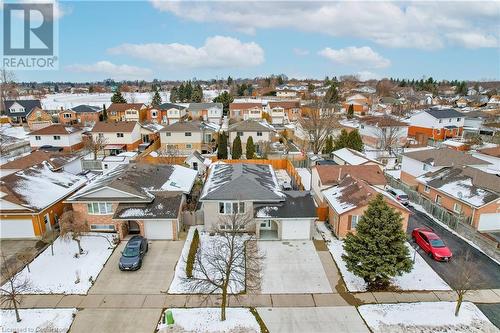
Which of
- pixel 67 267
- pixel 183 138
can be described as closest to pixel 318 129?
pixel 183 138

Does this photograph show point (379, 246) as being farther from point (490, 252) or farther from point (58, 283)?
point (58, 283)

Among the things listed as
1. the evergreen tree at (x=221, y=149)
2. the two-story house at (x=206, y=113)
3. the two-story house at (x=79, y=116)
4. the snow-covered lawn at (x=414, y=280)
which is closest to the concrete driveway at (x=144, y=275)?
the snow-covered lawn at (x=414, y=280)

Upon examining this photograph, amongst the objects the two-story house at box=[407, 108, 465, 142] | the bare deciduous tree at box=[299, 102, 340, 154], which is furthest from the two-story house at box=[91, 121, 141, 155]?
the two-story house at box=[407, 108, 465, 142]

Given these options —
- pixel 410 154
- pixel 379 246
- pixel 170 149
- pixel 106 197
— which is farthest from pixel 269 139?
pixel 379 246

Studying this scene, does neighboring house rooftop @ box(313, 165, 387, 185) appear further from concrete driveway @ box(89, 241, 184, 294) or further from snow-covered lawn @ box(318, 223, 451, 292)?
concrete driveway @ box(89, 241, 184, 294)

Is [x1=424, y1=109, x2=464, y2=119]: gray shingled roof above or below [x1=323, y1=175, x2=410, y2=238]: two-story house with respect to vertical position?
above

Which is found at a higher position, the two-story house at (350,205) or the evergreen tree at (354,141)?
the evergreen tree at (354,141)

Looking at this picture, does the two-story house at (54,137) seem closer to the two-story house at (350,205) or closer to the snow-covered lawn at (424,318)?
the two-story house at (350,205)
